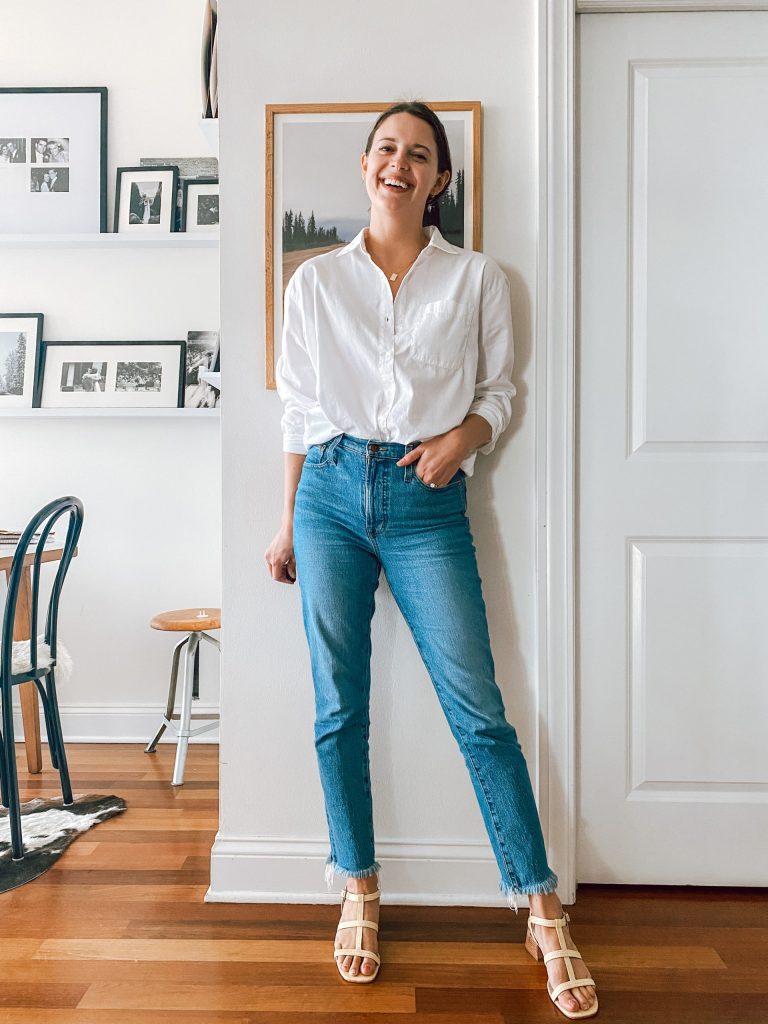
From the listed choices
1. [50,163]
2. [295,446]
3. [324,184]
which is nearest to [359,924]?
[295,446]

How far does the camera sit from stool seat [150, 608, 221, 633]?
2320 millimetres

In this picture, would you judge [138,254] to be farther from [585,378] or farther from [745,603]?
[745,603]

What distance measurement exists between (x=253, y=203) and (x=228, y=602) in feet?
2.86

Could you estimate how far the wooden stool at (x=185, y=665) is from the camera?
2244 millimetres

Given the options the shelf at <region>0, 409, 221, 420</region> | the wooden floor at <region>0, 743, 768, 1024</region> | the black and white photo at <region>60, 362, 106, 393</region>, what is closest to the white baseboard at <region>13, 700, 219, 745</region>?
the wooden floor at <region>0, 743, 768, 1024</region>

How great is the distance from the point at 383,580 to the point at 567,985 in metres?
0.80

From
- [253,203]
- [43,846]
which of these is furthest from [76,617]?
[253,203]

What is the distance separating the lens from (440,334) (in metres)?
1.43

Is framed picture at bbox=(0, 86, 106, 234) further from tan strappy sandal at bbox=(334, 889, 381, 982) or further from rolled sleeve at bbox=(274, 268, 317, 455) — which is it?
tan strappy sandal at bbox=(334, 889, 381, 982)

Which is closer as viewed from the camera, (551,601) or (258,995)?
(258,995)

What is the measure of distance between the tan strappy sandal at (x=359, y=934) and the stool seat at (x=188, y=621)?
1.09 meters

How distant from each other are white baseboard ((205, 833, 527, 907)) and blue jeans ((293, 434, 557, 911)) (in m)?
0.17

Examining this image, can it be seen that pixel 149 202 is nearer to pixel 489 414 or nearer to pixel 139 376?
pixel 139 376

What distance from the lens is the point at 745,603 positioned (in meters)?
1.62
